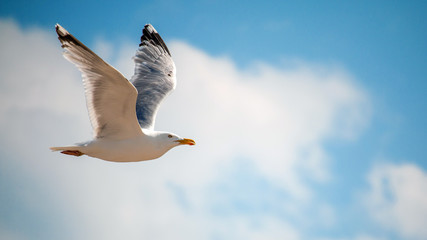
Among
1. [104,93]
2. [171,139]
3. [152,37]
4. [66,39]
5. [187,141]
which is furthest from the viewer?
[152,37]

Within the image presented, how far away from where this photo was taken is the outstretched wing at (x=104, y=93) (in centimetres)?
784

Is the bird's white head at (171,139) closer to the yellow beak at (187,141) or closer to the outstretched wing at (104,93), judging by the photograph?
the yellow beak at (187,141)

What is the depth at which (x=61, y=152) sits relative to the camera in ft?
28.2

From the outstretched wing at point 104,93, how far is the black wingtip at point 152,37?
440cm

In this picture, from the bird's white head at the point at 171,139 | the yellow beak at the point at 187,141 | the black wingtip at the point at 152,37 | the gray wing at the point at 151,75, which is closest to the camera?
the bird's white head at the point at 171,139

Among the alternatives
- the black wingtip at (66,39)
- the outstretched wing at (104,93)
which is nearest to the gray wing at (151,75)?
the outstretched wing at (104,93)

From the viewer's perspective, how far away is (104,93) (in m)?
8.13

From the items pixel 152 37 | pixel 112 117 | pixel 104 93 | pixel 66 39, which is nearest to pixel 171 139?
pixel 112 117

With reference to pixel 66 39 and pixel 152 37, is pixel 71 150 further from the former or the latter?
pixel 152 37

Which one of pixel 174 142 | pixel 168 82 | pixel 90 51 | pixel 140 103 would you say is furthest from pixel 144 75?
pixel 90 51

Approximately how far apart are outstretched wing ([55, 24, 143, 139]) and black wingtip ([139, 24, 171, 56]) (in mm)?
4405

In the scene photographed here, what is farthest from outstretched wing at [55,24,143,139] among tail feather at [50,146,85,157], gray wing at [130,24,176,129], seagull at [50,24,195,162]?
gray wing at [130,24,176,129]

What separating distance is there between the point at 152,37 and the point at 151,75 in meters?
1.57

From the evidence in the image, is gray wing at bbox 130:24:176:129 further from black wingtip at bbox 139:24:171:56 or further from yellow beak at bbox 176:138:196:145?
yellow beak at bbox 176:138:196:145
